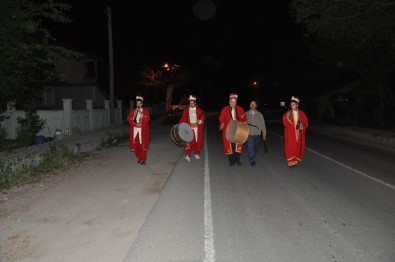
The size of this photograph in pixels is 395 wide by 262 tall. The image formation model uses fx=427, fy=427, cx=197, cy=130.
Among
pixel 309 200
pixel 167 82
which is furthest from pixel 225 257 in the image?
pixel 167 82

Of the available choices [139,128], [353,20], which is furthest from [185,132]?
[353,20]

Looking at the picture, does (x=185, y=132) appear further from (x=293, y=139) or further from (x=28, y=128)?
(x=28, y=128)

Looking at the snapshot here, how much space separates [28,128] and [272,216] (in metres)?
11.7

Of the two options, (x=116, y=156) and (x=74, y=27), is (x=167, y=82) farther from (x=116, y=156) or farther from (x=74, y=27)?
(x=116, y=156)

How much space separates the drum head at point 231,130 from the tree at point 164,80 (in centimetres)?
3297

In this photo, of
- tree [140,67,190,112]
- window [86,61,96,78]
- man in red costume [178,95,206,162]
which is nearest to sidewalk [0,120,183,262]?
man in red costume [178,95,206,162]

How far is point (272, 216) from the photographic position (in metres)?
6.34

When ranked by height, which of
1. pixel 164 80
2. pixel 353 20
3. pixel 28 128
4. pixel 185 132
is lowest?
pixel 28 128

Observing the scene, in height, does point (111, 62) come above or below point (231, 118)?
above

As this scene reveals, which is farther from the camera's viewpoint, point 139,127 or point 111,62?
point 111,62

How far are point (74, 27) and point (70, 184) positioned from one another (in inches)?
1288

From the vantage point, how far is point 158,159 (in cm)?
1295

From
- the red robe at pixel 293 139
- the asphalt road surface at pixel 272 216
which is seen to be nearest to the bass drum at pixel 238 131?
the asphalt road surface at pixel 272 216

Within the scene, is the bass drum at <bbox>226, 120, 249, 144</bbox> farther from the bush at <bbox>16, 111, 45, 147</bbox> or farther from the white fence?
the white fence
